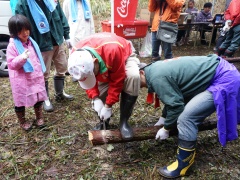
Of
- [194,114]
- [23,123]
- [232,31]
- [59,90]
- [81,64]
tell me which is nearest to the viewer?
[81,64]

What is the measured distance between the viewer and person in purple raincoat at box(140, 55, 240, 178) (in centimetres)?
195

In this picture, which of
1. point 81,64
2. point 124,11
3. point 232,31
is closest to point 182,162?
point 81,64

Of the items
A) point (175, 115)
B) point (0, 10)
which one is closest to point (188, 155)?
point (175, 115)

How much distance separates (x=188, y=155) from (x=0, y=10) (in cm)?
408

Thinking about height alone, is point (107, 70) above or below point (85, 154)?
above

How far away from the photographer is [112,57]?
6.68 ft

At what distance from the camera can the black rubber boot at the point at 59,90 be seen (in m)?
3.45

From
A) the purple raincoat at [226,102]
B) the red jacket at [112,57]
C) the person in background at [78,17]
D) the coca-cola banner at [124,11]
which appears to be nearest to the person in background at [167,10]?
the coca-cola banner at [124,11]

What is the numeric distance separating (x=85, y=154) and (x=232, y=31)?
16.0 feet

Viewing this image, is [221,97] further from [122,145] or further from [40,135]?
[40,135]

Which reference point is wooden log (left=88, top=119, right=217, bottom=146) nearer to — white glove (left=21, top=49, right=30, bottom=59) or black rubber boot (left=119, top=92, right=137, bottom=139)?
black rubber boot (left=119, top=92, right=137, bottom=139)

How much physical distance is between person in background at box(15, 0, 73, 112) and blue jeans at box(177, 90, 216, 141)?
201 centimetres

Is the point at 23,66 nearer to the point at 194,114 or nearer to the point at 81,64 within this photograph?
the point at 81,64

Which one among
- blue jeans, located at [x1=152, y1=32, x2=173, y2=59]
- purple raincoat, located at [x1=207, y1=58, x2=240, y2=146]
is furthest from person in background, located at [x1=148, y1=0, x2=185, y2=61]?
purple raincoat, located at [x1=207, y1=58, x2=240, y2=146]
